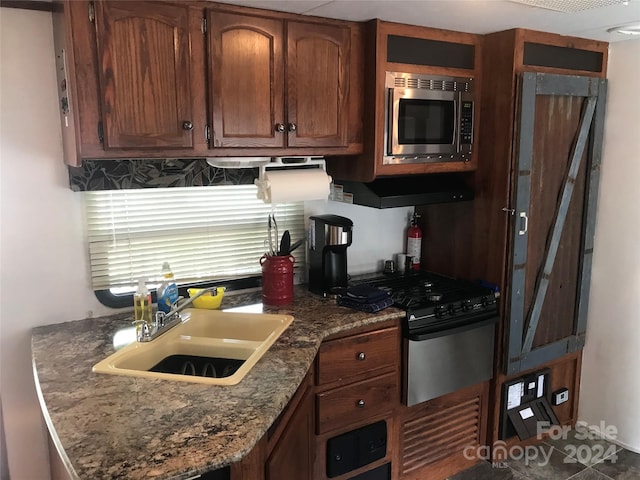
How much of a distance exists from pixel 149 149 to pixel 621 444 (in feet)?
9.89

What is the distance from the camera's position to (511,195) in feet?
8.84

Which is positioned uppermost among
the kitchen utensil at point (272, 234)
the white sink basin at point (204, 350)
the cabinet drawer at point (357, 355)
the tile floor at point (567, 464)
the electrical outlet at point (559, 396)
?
the kitchen utensil at point (272, 234)

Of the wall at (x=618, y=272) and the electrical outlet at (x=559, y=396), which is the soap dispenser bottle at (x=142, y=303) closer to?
the electrical outlet at (x=559, y=396)

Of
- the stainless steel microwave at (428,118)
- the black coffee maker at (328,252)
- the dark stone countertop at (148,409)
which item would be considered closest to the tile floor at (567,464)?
the black coffee maker at (328,252)

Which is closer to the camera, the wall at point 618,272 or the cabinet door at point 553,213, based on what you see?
the cabinet door at point 553,213

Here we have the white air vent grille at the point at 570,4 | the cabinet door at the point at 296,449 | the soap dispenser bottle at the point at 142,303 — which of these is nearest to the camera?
the cabinet door at the point at 296,449

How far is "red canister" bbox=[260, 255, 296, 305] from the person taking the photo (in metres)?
2.54

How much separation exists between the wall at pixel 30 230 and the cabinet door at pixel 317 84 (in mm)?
963

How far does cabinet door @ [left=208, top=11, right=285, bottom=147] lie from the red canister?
56 centimetres

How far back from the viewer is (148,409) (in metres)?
1.59

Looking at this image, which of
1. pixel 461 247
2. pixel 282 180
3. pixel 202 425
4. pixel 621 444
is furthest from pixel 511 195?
pixel 202 425

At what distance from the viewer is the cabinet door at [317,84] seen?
2.29 meters

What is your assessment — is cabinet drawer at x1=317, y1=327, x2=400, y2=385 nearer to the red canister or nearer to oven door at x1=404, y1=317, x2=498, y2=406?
oven door at x1=404, y1=317, x2=498, y2=406

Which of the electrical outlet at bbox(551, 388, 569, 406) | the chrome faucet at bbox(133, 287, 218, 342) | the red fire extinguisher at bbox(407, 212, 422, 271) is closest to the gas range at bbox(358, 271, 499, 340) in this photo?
the red fire extinguisher at bbox(407, 212, 422, 271)
